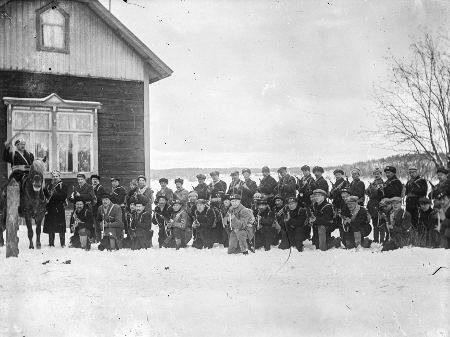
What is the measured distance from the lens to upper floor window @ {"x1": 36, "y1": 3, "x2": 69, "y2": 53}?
10.8 meters

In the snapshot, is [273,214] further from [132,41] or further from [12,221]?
[132,41]

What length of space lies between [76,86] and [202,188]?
13.7 ft

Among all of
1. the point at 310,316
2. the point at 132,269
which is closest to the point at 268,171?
the point at 132,269

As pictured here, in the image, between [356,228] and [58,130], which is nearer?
[356,228]

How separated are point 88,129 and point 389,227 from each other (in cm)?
747

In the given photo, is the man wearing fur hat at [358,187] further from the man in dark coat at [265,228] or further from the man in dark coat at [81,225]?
the man in dark coat at [81,225]

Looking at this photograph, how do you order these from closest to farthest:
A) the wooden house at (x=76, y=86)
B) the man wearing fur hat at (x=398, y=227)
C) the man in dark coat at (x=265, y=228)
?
the man wearing fur hat at (x=398, y=227), the man in dark coat at (x=265, y=228), the wooden house at (x=76, y=86)

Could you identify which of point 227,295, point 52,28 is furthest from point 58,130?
point 227,295

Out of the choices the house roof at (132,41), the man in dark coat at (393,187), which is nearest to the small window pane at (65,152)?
the house roof at (132,41)

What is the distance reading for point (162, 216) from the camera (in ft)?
31.2

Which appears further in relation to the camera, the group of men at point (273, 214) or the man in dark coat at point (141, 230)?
the man in dark coat at point (141, 230)

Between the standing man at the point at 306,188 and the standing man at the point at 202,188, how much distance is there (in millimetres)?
2040

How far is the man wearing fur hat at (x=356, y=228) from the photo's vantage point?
873 cm

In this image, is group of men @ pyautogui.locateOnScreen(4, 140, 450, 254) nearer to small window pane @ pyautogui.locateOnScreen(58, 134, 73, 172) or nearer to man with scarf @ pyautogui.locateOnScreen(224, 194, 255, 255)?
man with scarf @ pyautogui.locateOnScreen(224, 194, 255, 255)
